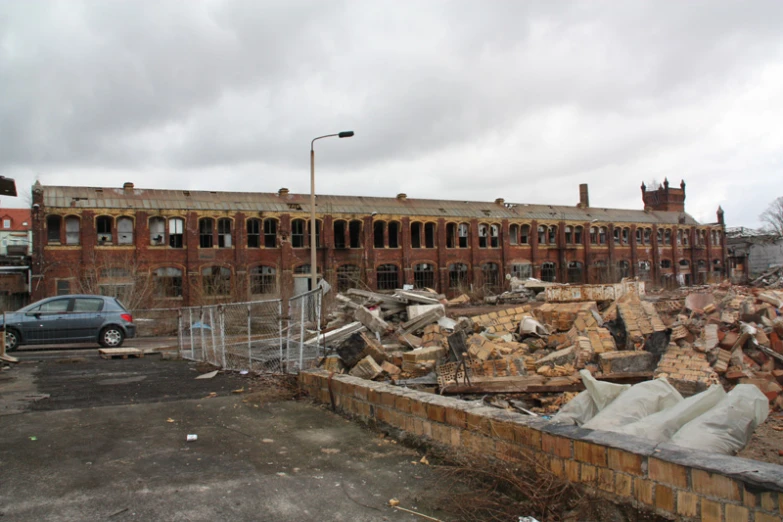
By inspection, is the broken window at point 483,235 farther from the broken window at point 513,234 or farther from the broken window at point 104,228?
the broken window at point 104,228

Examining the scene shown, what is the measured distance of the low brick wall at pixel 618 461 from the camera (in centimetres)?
307

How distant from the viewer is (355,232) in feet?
136

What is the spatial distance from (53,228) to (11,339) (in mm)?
20818

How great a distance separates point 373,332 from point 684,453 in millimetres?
14207

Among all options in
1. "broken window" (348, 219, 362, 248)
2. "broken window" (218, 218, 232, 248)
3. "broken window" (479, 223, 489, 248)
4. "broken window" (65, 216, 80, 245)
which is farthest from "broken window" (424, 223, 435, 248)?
"broken window" (65, 216, 80, 245)

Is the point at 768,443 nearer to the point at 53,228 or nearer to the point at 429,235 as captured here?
the point at 429,235

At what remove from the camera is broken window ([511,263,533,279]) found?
149 ft

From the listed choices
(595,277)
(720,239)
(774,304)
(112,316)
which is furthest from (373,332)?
(720,239)

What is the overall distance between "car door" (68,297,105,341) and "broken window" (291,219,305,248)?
22905 mm

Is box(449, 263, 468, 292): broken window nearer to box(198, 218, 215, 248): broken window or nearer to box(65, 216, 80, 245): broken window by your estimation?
box(198, 218, 215, 248): broken window

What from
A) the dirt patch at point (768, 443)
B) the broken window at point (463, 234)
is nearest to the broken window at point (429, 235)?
the broken window at point (463, 234)

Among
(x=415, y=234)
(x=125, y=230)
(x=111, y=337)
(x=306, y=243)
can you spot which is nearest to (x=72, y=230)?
(x=125, y=230)

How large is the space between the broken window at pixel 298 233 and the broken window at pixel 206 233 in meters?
5.46

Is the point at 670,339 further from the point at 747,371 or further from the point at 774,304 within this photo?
the point at 774,304
